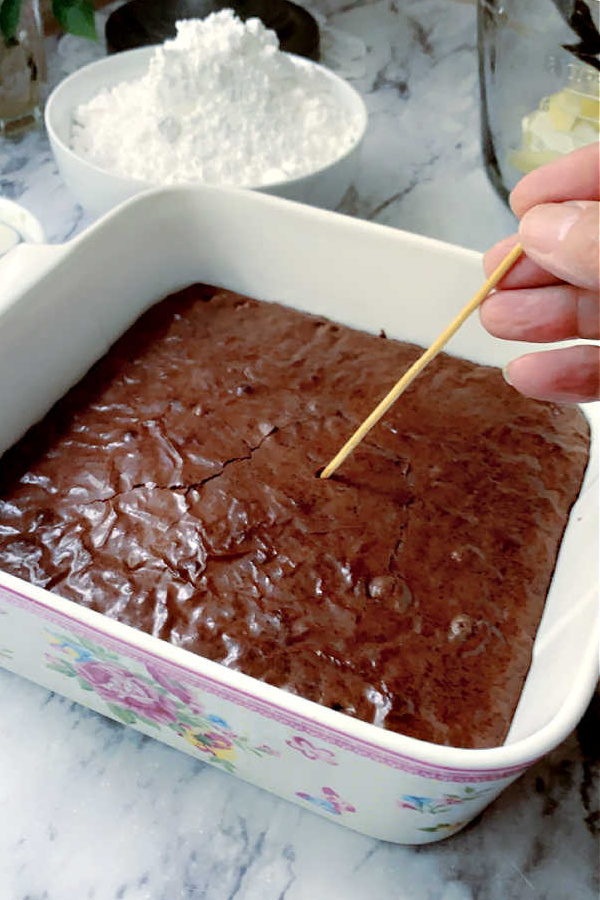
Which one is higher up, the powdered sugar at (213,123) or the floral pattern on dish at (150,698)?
the powdered sugar at (213,123)

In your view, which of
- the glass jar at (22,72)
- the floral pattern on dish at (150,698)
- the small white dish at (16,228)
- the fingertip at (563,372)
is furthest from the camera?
the glass jar at (22,72)

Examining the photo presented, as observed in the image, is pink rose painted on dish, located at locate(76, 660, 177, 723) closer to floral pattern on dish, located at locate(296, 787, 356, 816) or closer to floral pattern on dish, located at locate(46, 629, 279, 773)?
floral pattern on dish, located at locate(46, 629, 279, 773)

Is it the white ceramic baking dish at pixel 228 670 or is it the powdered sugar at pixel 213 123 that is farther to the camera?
the powdered sugar at pixel 213 123

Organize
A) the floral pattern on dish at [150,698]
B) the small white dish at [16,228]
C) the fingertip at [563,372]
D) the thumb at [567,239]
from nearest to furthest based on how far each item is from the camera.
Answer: the thumb at [567,239]
the floral pattern on dish at [150,698]
the fingertip at [563,372]
the small white dish at [16,228]

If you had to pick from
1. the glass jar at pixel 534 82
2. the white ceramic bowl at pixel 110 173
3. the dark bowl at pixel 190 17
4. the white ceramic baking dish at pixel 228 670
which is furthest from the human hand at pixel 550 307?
the dark bowl at pixel 190 17

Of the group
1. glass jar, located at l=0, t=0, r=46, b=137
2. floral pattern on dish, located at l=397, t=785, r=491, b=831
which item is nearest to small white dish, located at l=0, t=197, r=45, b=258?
glass jar, located at l=0, t=0, r=46, b=137

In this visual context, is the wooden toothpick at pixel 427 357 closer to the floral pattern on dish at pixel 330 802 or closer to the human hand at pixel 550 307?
the human hand at pixel 550 307
